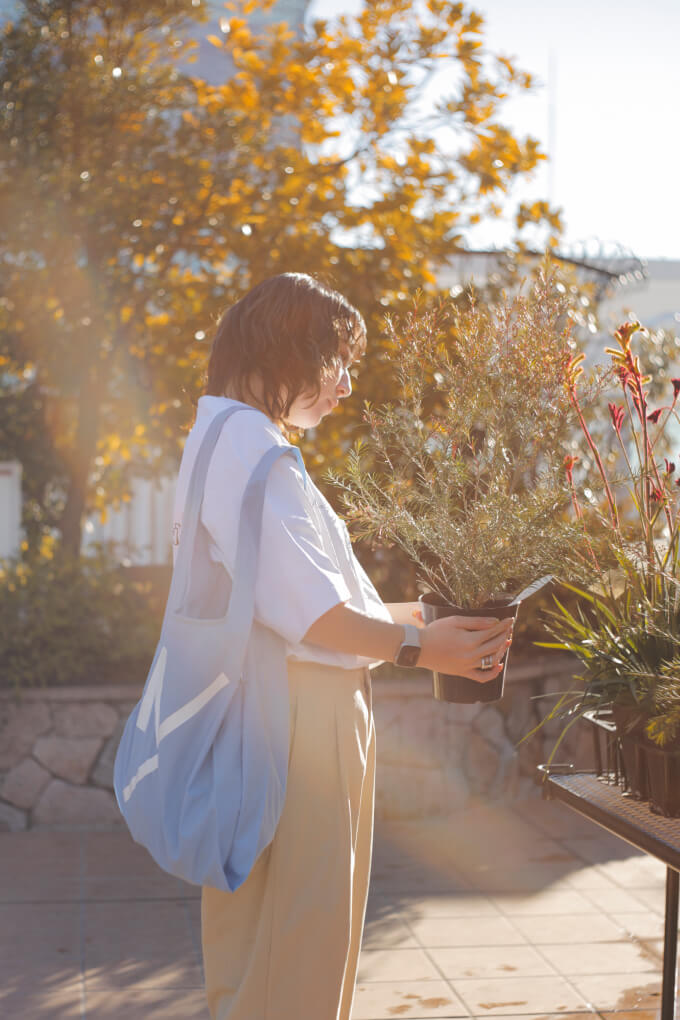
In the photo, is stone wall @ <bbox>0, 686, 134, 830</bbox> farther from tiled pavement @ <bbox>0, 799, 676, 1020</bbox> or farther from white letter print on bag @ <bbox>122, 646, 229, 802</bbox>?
white letter print on bag @ <bbox>122, 646, 229, 802</bbox>

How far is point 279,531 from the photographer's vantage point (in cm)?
163

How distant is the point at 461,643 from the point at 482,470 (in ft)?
1.20

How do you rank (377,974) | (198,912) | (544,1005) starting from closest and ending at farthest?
(544,1005) < (377,974) < (198,912)

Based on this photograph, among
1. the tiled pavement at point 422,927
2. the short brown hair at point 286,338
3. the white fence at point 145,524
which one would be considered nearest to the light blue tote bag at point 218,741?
the short brown hair at point 286,338

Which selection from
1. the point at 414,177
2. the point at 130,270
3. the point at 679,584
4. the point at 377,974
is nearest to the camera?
the point at 679,584

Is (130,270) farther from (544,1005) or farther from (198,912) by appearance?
(544,1005)

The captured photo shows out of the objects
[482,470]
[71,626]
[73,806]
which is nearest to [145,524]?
[71,626]

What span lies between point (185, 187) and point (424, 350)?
314cm

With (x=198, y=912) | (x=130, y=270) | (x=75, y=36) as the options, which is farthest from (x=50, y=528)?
(x=198, y=912)

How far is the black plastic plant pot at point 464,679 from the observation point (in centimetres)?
180

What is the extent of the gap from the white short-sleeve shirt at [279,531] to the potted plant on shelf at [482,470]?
19cm

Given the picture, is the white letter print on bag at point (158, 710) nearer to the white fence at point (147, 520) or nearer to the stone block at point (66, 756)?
the stone block at point (66, 756)

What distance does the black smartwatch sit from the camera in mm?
1672

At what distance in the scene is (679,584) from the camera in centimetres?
180
